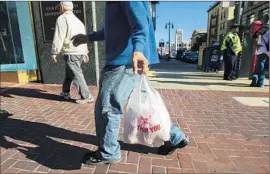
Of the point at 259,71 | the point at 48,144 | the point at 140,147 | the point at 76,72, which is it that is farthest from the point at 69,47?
the point at 259,71

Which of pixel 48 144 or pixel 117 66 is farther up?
pixel 117 66

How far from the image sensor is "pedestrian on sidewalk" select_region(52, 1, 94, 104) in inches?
156

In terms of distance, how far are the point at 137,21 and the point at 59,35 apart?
257 cm

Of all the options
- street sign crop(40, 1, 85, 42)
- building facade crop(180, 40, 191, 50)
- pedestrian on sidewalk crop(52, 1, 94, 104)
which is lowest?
building facade crop(180, 40, 191, 50)

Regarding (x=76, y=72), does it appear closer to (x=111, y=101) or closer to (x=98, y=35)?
(x=98, y=35)

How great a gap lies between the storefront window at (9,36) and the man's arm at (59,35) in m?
3.04

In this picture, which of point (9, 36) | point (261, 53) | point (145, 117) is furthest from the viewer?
point (9, 36)

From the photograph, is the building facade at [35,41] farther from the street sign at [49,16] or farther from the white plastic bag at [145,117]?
the white plastic bag at [145,117]

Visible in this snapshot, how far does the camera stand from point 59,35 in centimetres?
397

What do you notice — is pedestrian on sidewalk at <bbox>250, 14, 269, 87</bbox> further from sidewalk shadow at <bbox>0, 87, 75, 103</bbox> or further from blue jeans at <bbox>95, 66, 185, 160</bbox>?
blue jeans at <bbox>95, 66, 185, 160</bbox>

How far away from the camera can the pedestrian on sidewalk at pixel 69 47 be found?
397 centimetres

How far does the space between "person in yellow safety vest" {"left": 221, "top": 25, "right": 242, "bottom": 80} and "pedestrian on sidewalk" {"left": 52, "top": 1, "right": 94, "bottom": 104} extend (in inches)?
188

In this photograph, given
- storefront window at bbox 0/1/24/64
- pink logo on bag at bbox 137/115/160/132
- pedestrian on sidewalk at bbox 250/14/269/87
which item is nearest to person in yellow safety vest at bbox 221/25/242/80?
pedestrian on sidewalk at bbox 250/14/269/87

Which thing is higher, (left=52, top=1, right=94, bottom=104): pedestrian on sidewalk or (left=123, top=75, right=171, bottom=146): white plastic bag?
(left=52, top=1, right=94, bottom=104): pedestrian on sidewalk
